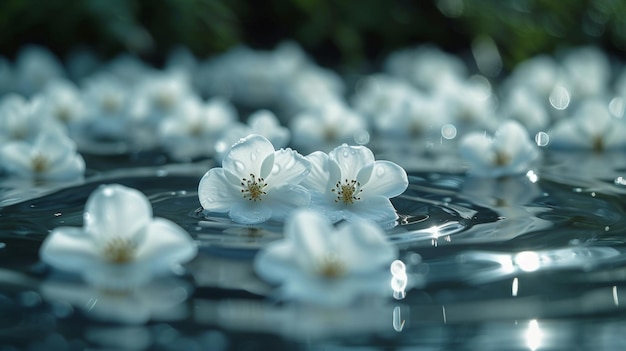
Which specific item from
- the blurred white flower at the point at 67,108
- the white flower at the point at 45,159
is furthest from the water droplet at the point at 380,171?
the blurred white flower at the point at 67,108

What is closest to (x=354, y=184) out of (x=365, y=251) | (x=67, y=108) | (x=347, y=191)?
(x=347, y=191)

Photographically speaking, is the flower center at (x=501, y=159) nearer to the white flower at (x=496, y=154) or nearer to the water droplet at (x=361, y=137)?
the white flower at (x=496, y=154)

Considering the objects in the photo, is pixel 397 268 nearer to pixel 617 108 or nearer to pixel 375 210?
pixel 375 210

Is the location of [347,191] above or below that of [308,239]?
above

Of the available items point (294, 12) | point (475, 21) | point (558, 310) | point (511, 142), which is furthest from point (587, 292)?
point (294, 12)

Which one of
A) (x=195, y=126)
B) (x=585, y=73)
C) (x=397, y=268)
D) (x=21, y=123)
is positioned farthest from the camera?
(x=585, y=73)

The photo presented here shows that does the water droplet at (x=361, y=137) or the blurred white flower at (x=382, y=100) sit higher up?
the blurred white flower at (x=382, y=100)
